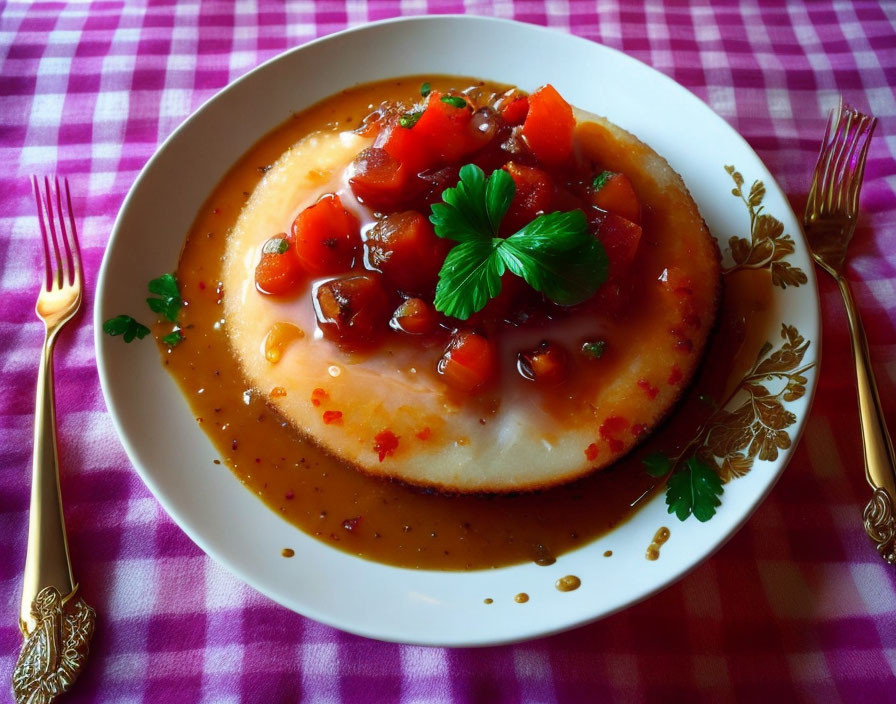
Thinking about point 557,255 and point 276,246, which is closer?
point 557,255

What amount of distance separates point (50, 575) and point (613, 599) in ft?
7.79

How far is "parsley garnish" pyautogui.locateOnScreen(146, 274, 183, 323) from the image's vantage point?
3559 mm

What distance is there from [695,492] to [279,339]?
79.7 inches

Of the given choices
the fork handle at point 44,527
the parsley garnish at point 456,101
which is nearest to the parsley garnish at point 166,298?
the fork handle at point 44,527

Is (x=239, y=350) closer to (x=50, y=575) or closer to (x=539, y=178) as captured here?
(x=50, y=575)

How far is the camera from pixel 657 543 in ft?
9.81

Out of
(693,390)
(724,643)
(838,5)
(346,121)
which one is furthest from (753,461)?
(838,5)

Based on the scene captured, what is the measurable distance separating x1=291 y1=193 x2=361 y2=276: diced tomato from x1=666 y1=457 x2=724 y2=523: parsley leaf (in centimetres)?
185

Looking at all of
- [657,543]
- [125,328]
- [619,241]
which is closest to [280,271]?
[125,328]

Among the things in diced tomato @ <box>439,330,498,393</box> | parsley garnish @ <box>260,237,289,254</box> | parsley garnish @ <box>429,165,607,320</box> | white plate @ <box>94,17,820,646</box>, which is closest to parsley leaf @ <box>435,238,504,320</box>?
parsley garnish @ <box>429,165,607,320</box>

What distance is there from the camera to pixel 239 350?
3480 mm

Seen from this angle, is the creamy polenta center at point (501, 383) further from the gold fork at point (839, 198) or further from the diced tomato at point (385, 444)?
the gold fork at point (839, 198)

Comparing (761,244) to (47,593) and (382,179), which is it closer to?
(382,179)

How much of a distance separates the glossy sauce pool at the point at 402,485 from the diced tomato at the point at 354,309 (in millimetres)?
543
